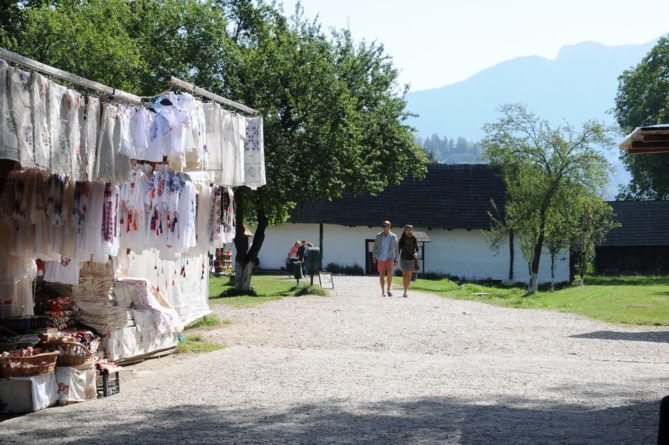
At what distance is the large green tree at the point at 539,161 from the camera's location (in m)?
36.0

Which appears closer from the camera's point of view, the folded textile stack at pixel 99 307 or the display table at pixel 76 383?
the display table at pixel 76 383

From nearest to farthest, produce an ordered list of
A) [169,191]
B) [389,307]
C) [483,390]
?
[483,390] → [169,191] → [389,307]

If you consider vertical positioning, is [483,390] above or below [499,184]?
below

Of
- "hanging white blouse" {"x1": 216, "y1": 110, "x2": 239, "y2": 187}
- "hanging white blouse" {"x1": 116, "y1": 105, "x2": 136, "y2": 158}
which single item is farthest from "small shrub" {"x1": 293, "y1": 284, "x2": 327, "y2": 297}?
"hanging white blouse" {"x1": 116, "y1": 105, "x2": 136, "y2": 158}

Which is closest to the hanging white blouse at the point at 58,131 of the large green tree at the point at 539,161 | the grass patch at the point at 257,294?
the grass patch at the point at 257,294

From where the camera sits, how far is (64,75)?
977 cm

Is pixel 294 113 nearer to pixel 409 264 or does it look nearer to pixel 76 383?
pixel 409 264

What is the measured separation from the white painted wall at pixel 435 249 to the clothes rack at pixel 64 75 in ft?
134

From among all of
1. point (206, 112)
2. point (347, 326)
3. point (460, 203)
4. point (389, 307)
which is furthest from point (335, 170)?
point (460, 203)

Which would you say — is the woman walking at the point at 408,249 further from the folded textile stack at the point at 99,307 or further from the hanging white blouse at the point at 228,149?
the folded textile stack at the point at 99,307

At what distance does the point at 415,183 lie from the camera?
54.0m

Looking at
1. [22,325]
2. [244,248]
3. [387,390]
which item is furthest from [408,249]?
[22,325]

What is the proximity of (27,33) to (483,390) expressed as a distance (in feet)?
80.1

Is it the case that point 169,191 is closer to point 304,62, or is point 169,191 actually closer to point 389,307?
point 389,307
